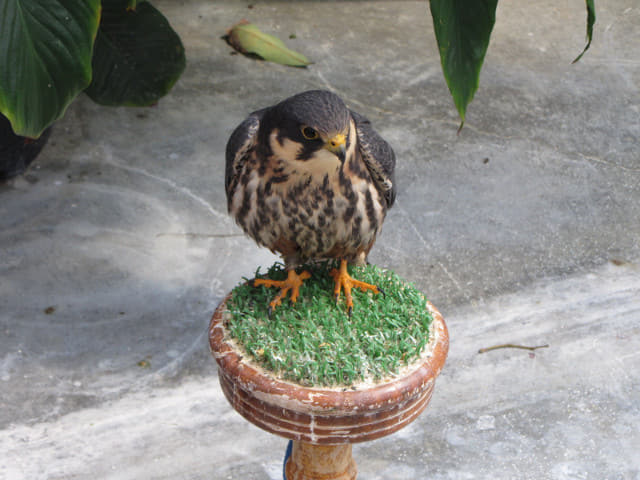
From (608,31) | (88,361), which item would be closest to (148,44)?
(88,361)

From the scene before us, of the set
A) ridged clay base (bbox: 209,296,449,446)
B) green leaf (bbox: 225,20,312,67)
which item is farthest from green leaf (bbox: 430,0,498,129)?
green leaf (bbox: 225,20,312,67)

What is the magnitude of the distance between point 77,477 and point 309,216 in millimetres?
1325

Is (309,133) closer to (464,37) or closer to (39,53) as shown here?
(464,37)

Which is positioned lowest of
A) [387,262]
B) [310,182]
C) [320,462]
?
[387,262]

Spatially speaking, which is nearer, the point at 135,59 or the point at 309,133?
the point at 309,133

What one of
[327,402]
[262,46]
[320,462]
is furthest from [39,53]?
[262,46]

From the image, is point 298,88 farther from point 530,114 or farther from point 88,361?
point 88,361

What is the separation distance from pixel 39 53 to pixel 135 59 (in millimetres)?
1064

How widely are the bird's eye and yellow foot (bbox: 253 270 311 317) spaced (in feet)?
1.62

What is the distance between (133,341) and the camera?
3092 mm

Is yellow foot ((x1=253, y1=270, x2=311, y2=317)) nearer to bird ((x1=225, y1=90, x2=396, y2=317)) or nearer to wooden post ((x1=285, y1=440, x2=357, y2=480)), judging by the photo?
bird ((x1=225, y1=90, x2=396, y2=317))

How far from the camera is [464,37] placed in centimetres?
188

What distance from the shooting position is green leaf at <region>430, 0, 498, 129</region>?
186cm

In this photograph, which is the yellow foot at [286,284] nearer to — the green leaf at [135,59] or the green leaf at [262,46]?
the green leaf at [135,59]
